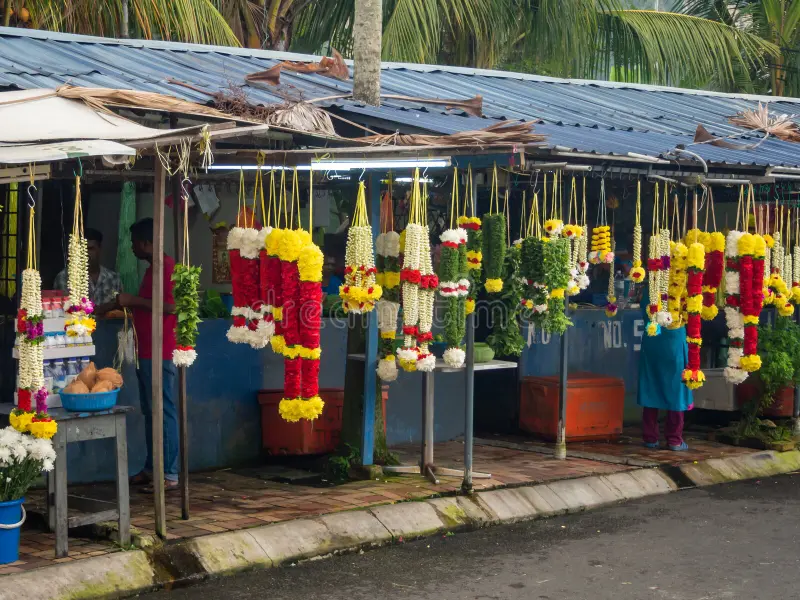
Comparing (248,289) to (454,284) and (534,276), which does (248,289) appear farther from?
(534,276)

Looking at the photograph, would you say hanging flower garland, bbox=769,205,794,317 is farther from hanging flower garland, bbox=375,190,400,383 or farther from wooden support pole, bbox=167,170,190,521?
wooden support pole, bbox=167,170,190,521

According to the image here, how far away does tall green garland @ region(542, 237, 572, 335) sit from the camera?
892 centimetres

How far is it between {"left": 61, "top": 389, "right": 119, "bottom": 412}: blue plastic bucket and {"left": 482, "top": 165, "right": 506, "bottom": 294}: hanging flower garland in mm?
2902

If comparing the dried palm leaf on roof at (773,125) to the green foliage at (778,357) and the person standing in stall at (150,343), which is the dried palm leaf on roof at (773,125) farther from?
the person standing in stall at (150,343)

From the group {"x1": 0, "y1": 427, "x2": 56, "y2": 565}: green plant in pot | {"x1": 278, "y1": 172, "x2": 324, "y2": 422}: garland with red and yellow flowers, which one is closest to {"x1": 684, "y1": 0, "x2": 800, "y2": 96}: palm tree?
{"x1": 278, "y1": 172, "x2": 324, "y2": 422}: garland with red and yellow flowers

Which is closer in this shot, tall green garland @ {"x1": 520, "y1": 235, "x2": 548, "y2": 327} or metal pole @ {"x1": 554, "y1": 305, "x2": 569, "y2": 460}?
tall green garland @ {"x1": 520, "y1": 235, "x2": 548, "y2": 327}

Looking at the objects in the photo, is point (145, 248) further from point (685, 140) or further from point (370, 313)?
point (685, 140)

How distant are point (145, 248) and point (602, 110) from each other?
5385 mm

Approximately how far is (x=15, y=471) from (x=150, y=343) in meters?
2.10

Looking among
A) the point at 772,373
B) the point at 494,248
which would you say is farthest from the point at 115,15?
the point at 772,373

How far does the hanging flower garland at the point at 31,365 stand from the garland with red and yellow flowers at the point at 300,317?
1.51m

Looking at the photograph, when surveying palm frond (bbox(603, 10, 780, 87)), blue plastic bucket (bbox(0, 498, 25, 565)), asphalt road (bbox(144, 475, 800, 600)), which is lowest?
asphalt road (bbox(144, 475, 800, 600))

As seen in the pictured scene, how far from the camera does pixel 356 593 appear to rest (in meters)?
→ 6.68

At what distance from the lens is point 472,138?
788 cm
